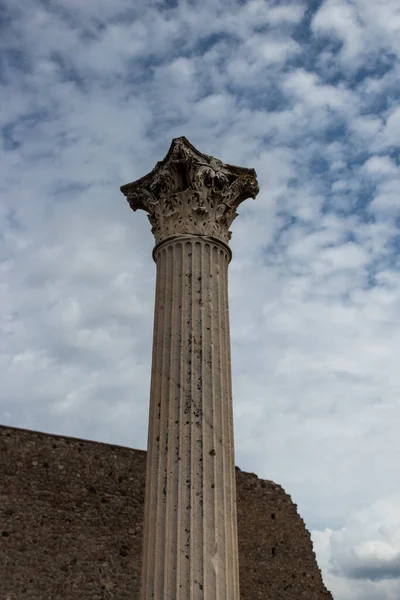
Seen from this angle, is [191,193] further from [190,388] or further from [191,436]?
[191,436]

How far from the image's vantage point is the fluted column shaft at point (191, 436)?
18.8ft

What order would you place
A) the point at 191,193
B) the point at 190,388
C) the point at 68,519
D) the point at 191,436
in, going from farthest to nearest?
the point at 68,519
the point at 191,193
the point at 190,388
the point at 191,436

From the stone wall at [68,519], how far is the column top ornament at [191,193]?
379 inches

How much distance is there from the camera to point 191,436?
624 centimetres

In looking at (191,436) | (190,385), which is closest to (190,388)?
(190,385)

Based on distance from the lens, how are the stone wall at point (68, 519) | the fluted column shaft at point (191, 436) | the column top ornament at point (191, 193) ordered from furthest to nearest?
the stone wall at point (68, 519)
the column top ornament at point (191, 193)
the fluted column shaft at point (191, 436)

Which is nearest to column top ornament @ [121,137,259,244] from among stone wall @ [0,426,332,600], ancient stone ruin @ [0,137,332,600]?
ancient stone ruin @ [0,137,332,600]

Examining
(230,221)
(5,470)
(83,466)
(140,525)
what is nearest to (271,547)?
(140,525)

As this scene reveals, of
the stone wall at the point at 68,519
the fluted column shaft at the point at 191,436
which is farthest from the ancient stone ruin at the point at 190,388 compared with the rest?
the stone wall at the point at 68,519

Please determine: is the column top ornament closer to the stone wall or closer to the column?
the column

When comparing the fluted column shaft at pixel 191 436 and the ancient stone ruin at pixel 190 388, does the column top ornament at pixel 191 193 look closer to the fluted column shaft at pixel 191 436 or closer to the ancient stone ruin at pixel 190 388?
the ancient stone ruin at pixel 190 388

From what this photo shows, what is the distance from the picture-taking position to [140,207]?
8453 mm

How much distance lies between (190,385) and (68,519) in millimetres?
10643

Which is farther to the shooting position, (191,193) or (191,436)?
(191,193)
